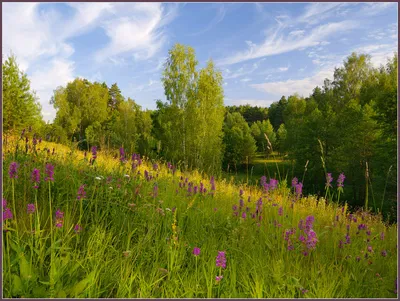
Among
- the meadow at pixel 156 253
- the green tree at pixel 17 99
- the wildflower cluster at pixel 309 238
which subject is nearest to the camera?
the meadow at pixel 156 253

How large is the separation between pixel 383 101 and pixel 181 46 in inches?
621

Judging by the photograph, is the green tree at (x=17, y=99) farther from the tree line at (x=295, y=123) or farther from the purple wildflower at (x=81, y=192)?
the purple wildflower at (x=81, y=192)

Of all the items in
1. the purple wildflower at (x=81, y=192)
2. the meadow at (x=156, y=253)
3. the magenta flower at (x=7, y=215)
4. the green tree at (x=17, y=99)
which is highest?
the green tree at (x=17, y=99)

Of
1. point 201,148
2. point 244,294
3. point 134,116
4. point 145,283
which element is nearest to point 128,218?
point 145,283

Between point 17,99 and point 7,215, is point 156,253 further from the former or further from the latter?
point 17,99

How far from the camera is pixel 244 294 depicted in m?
1.80

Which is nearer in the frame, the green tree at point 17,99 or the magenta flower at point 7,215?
the magenta flower at point 7,215

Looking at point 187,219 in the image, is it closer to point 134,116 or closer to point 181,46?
point 181,46

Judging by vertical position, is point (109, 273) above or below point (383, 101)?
below

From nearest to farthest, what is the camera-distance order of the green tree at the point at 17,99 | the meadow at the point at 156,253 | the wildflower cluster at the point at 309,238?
1. the meadow at the point at 156,253
2. the wildflower cluster at the point at 309,238
3. the green tree at the point at 17,99

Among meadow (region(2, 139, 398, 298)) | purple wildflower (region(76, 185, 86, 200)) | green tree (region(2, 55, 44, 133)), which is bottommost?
meadow (region(2, 139, 398, 298))

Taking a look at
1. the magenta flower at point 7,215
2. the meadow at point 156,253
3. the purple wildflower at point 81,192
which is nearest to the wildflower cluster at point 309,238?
the meadow at point 156,253

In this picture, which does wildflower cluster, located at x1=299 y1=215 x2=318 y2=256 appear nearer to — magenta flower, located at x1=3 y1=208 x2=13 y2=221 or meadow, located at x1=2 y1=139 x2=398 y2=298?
meadow, located at x1=2 y1=139 x2=398 y2=298

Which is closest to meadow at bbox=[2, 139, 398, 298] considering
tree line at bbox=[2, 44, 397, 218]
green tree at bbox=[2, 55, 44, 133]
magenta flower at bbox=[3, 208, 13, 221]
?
magenta flower at bbox=[3, 208, 13, 221]
